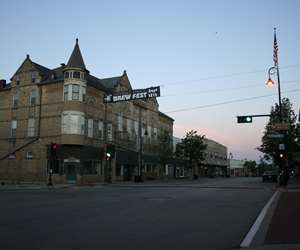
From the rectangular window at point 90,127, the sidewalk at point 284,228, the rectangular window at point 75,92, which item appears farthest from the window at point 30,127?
the sidewalk at point 284,228

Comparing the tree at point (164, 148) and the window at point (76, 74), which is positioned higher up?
the window at point (76, 74)

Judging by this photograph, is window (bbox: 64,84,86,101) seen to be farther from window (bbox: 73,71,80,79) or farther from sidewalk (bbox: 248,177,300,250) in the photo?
sidewalk (bbox: 248,177,300,250)

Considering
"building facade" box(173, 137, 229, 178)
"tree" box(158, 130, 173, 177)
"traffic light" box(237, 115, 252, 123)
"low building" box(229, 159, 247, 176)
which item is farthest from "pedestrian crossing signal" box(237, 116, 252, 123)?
"low building" box(229, 159, 247, 176)

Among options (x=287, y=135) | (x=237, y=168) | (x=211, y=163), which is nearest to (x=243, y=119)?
(x=287, y=135)

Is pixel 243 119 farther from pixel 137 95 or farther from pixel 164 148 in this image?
pixel 164 148

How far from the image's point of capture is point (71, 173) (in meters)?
41.5

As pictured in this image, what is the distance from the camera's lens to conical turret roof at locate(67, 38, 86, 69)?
41719mm

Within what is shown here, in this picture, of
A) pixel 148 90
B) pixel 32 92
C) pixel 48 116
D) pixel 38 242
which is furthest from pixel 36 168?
pixel 38 242

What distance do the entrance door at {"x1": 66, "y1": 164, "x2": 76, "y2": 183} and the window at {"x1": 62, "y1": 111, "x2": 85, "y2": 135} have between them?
3847mm

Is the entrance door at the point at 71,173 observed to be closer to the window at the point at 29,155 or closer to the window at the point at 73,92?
the window at the point at 29,155

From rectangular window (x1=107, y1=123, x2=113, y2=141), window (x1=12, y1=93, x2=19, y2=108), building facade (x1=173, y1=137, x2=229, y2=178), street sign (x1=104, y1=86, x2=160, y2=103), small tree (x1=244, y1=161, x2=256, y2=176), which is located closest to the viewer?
street sign (x1=104, y1=86, x2=160, y2=103)

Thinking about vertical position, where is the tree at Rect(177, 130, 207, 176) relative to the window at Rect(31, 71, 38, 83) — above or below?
below

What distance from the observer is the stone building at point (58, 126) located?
41.3m

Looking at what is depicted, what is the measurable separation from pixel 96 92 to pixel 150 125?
17.1 m
